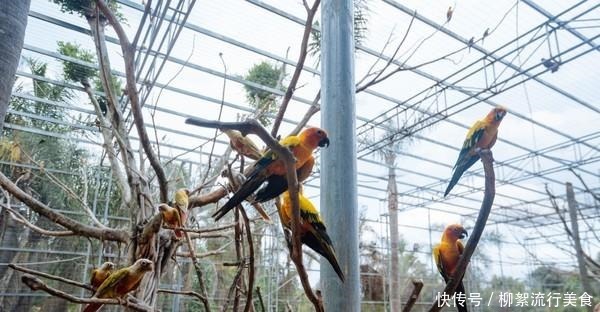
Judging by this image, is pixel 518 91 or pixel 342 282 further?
pixel 518 91

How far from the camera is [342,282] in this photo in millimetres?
861

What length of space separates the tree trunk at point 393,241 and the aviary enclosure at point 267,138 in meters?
0.05

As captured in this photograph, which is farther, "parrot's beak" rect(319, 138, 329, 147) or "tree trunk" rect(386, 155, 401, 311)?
"tree trunk" rect(386, 155, 401, 311)

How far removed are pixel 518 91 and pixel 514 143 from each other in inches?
A: 79.8

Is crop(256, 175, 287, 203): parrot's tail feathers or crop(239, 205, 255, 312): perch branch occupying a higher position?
crop(256, 175, 287, 203): parrot's tail feathers

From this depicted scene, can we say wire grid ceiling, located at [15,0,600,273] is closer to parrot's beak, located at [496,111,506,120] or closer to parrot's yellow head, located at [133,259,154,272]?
parrot's beak, located at [496,111,506,120]

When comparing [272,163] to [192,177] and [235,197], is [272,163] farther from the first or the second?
[192,177]

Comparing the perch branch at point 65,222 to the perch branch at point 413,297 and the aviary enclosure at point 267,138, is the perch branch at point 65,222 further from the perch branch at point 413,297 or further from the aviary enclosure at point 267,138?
the perch branch at point 413,297

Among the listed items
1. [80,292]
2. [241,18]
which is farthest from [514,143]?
[80,292]

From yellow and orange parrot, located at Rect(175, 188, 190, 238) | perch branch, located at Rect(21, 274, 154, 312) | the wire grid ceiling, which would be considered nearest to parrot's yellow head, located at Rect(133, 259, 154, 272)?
perch branch, located at Rect(21, 274, 154, 312)

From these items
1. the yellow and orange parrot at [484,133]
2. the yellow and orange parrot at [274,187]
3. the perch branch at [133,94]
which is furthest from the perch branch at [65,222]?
the yellow and orange parrot at [484,133]

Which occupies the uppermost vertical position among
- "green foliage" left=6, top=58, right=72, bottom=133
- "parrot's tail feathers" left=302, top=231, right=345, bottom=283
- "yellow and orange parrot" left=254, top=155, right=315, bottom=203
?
"green foliage" left=6, top=58, right=72, bottom=133

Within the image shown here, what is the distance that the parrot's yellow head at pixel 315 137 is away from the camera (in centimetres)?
102

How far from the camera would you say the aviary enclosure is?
39.4 inches
